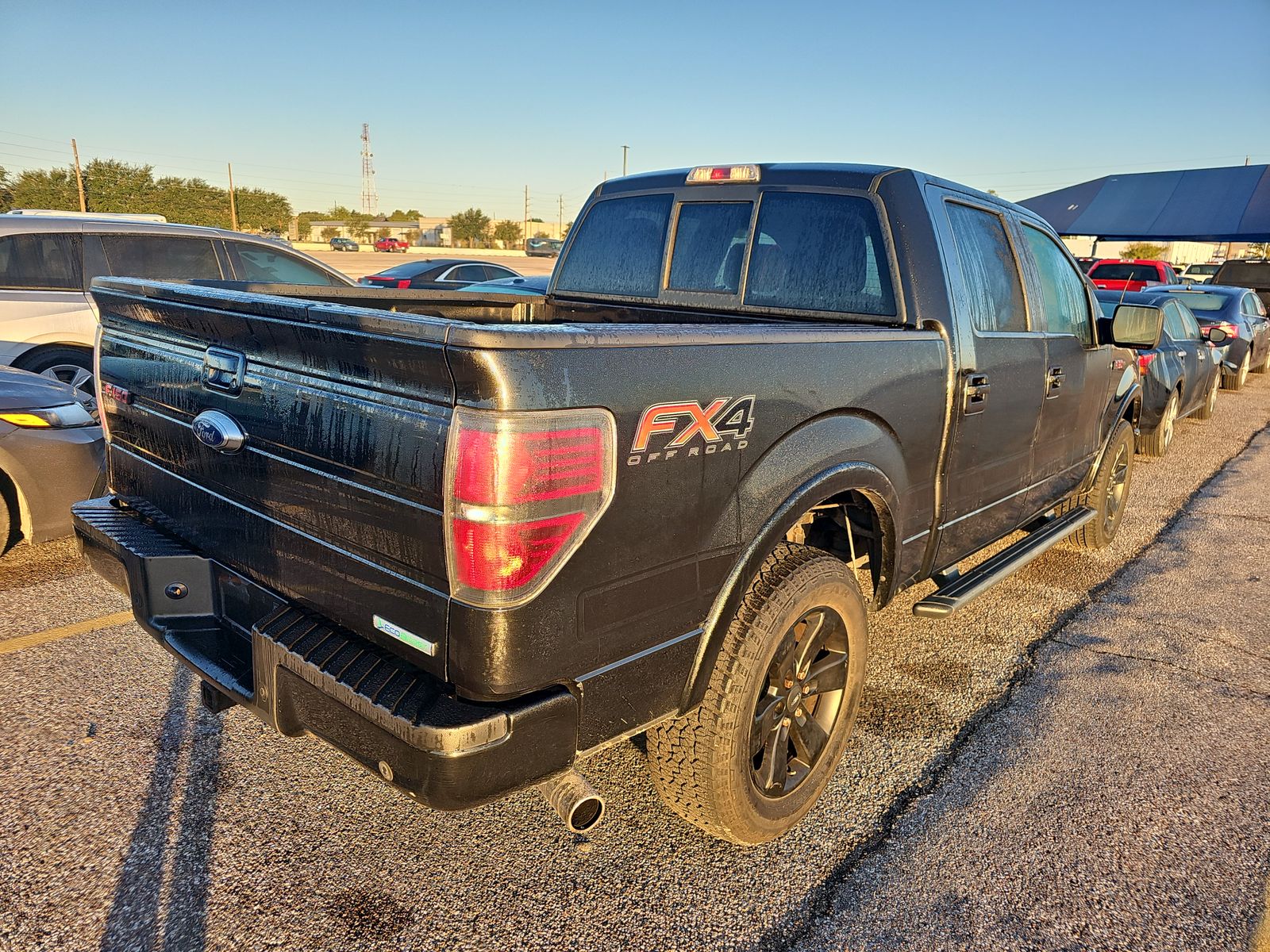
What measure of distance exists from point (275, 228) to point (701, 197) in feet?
223

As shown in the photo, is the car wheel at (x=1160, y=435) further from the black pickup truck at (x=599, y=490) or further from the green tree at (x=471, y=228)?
the green tree at (x=471, y=228)

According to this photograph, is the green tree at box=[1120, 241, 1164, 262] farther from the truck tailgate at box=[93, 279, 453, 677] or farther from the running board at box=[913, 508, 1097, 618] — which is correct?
the truck tailgate at box=[93, 279, 453, 677]

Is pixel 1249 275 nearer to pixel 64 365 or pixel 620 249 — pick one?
pixel 620 249

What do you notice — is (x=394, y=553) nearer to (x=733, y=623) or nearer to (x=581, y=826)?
(x=581, y=826)

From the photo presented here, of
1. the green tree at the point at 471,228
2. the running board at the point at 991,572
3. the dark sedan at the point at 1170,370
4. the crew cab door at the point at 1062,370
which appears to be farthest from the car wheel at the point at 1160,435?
the green tree at the point at 471,228

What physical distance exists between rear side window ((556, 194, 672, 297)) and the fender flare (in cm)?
154

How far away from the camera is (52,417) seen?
4625mm

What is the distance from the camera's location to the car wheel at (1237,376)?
47.4ft

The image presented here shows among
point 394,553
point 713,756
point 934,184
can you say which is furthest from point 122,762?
point 934,184

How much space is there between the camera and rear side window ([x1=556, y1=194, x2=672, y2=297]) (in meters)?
3.86

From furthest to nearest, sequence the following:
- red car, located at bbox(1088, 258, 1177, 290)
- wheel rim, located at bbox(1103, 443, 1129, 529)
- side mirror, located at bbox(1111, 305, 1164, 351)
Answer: red car, located at bbox(1088, 258, 1177, 290) < wheel rim, located at bbox(1103, 443, 1129, 529) < side mirror, located at bbox(1111, 305, 1164, 351)

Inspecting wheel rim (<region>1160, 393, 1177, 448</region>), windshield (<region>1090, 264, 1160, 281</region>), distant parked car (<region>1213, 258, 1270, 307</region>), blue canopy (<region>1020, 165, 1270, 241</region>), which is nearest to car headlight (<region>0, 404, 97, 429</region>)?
wheel rim (<region>1160, 393, 1177, 448</region>)

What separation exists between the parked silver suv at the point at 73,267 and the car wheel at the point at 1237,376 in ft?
49.4

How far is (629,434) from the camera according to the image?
6.30ft
